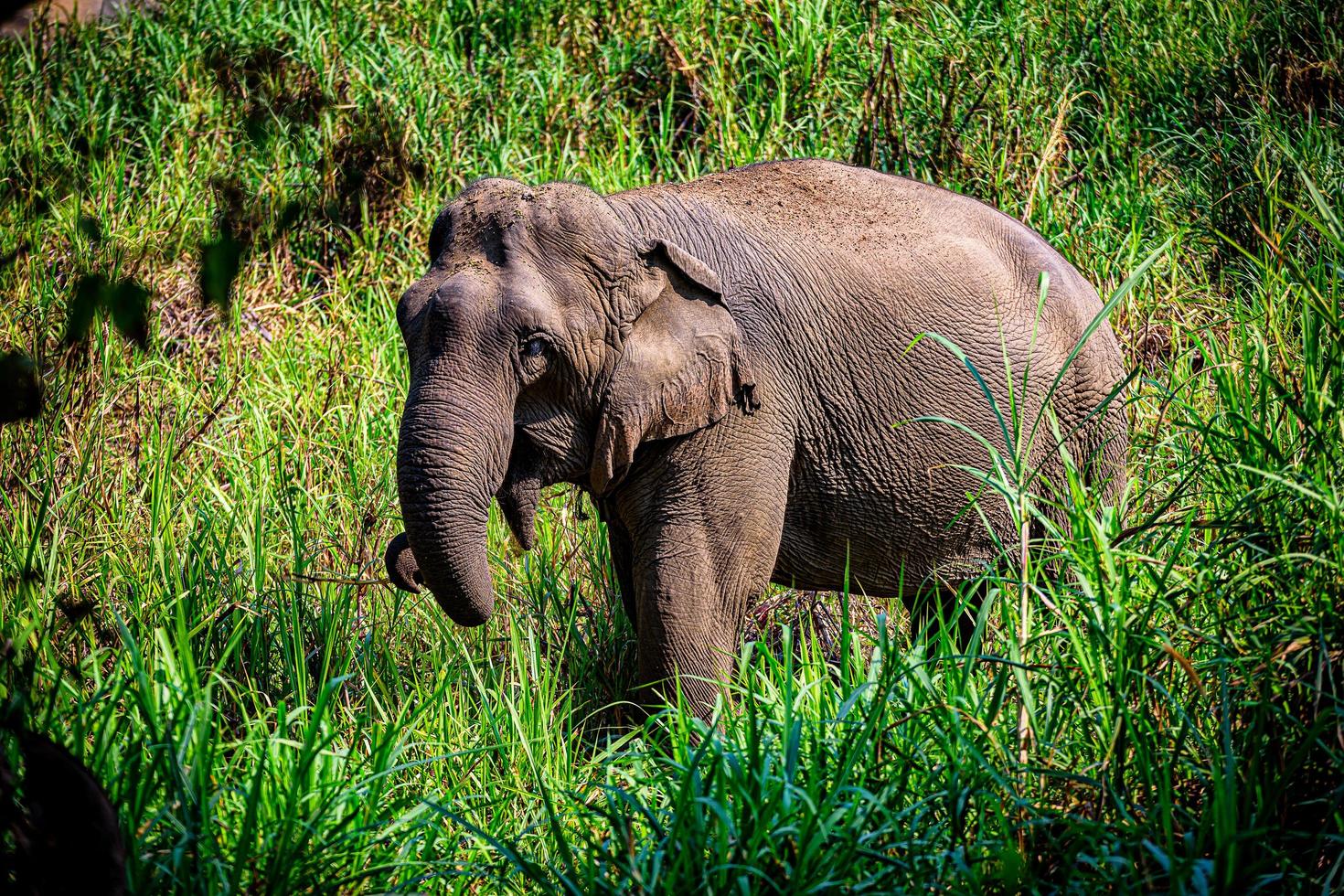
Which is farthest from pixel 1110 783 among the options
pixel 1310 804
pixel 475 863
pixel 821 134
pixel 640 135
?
pixel 640 135

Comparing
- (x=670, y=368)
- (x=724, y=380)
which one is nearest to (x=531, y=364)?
(x=670, y=368)

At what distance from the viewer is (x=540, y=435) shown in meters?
3.68

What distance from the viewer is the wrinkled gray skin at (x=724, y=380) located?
11.4 feet

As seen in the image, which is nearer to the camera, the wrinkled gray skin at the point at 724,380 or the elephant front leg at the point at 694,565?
the wrinkled gray skin at the point at 724,380

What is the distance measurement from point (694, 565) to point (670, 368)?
546mm

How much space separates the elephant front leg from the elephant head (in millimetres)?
157

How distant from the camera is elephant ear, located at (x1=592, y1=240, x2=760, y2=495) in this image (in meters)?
3.64

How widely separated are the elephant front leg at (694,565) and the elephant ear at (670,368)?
158 mm

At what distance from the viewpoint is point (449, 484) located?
336 cm

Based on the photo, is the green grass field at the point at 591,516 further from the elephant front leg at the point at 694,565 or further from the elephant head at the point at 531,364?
the elephant head at the point at 531,364

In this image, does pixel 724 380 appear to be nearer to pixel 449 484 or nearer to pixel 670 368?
pixel 670 368

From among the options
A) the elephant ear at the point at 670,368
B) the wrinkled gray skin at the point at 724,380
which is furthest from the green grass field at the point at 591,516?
the elephant ear at the point at 670,368

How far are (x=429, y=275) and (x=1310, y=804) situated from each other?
2404 millimetres

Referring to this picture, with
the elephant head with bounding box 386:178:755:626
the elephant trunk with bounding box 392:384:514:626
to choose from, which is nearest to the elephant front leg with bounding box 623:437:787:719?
the elephant head with bounding box 386:178:755:626
